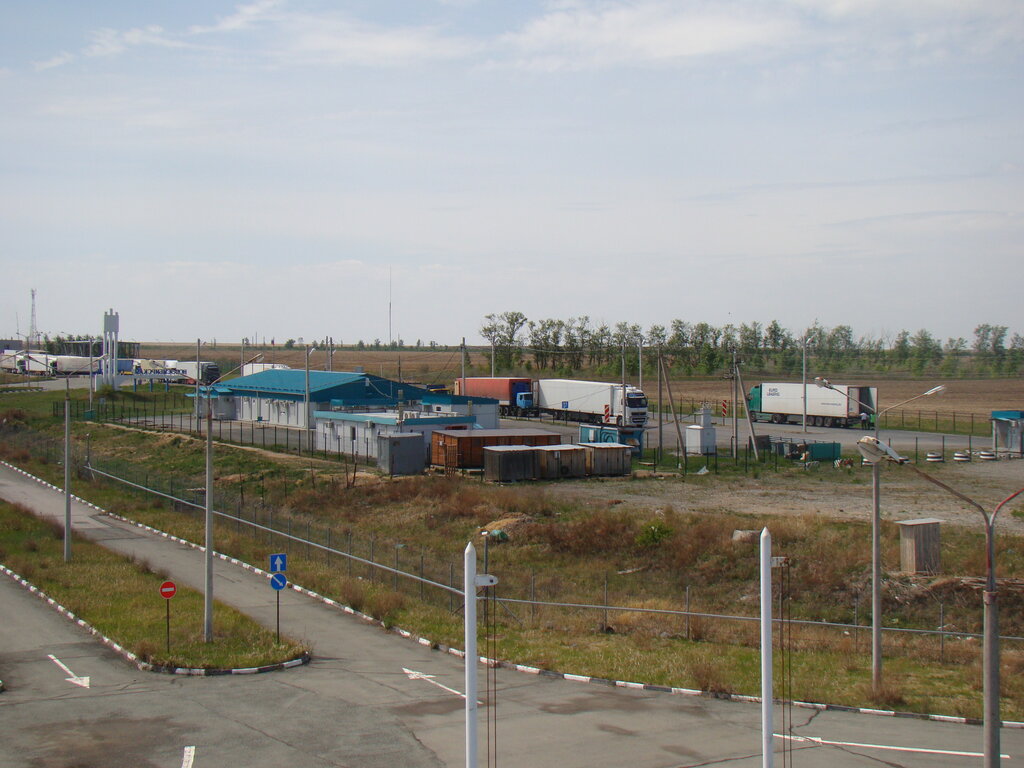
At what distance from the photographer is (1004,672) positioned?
64.5 feet

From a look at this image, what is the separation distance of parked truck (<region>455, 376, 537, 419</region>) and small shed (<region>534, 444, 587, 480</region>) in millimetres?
30918

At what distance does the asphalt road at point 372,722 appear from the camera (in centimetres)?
1498

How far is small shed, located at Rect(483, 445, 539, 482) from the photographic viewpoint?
47.5m

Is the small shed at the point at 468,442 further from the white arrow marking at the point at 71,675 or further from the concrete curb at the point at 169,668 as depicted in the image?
the white arrow marking at the point at 71,675

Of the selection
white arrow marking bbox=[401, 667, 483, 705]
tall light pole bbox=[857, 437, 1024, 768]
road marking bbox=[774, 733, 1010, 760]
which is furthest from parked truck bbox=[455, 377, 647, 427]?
tall light pole bbox=[857, 437, 1024, 768]

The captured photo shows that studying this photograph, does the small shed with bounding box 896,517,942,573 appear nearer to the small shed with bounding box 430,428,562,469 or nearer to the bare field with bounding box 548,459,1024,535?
the bare field with bounding box 548,459,1024,535

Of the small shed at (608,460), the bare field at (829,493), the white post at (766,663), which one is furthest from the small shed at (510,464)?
the white post at (766,663)

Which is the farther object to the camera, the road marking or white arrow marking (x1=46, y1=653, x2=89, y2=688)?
white arrow marking (x1=46, y1=653, x2=89, y2=688)

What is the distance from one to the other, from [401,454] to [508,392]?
32793mm

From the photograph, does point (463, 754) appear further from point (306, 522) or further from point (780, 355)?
point (780, 355)

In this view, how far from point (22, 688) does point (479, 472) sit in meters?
33.1

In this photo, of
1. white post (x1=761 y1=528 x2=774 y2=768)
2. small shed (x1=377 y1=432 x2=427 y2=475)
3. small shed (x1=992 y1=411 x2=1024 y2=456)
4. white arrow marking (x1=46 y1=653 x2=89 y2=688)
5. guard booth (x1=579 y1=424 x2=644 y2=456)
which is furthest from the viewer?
small shed (x1=992 y1=411 x2=1024 y2=456)

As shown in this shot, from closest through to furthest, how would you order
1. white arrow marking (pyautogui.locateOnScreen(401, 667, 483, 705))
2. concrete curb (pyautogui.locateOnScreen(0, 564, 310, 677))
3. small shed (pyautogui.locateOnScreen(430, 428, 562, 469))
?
white arrow marking (pyautogui.locateOnScreen(401, 667, 483, 705)) → concrete curb (pyautogui.locateOnScreen(0, 564, 310, 677)) → small shed (pyautogui.locateOnScreen(430, 428, 562, 469))

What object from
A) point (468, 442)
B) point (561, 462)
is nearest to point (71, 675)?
point (561, 462)
